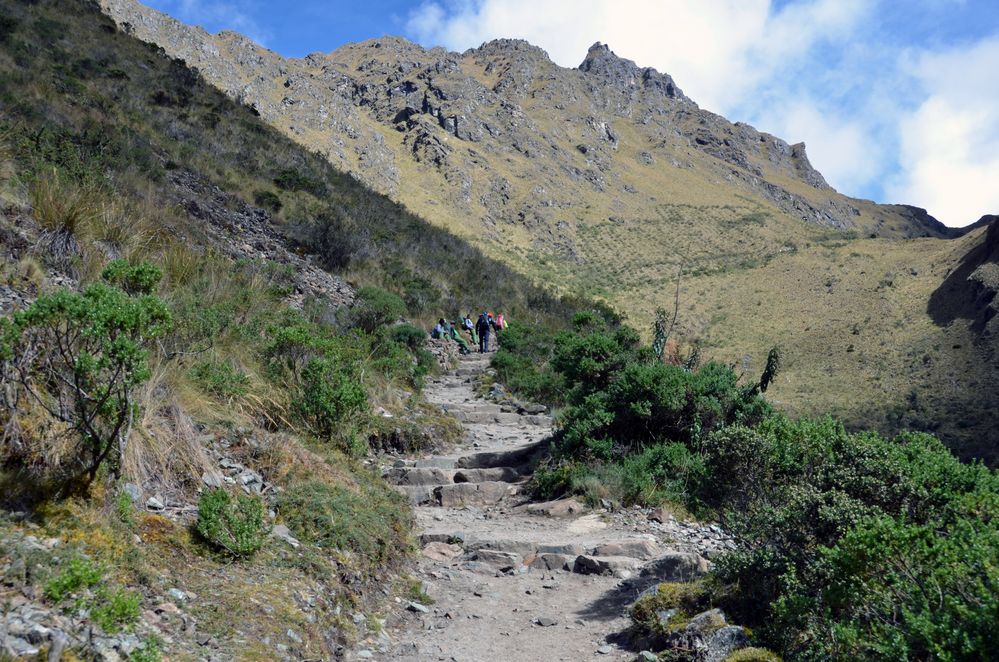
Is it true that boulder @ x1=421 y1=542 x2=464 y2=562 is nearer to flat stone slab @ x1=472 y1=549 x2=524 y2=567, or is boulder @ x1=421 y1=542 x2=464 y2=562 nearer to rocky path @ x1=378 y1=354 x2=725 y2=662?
rocky path @ x1=378 y1=354 x2=725 y2=662

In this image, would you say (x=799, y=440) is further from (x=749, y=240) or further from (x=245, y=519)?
(x=749, y=240)

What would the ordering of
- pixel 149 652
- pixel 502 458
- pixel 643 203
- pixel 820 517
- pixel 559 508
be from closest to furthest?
pixel 149 652
pixel 820 517
pixel 559 508
pixel 502 458
pixel 643 203

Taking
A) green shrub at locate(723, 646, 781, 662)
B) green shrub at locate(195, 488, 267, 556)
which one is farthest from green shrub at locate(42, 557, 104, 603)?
green shrub at locate(723, 646, 781, 662)

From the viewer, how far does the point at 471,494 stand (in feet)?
27.7

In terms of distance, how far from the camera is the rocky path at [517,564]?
478 centimetres

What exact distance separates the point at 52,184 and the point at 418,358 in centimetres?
834

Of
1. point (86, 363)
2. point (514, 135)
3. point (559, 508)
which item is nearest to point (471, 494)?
point (559, 508)

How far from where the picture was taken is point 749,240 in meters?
66.7

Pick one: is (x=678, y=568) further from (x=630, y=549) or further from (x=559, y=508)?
(x=559, y=508)

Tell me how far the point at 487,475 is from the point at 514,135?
81149mm

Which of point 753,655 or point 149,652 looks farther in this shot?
point 753,655

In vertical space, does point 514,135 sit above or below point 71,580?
above

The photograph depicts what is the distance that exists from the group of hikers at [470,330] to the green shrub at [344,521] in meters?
11.4

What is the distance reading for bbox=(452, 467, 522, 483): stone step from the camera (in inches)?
347
